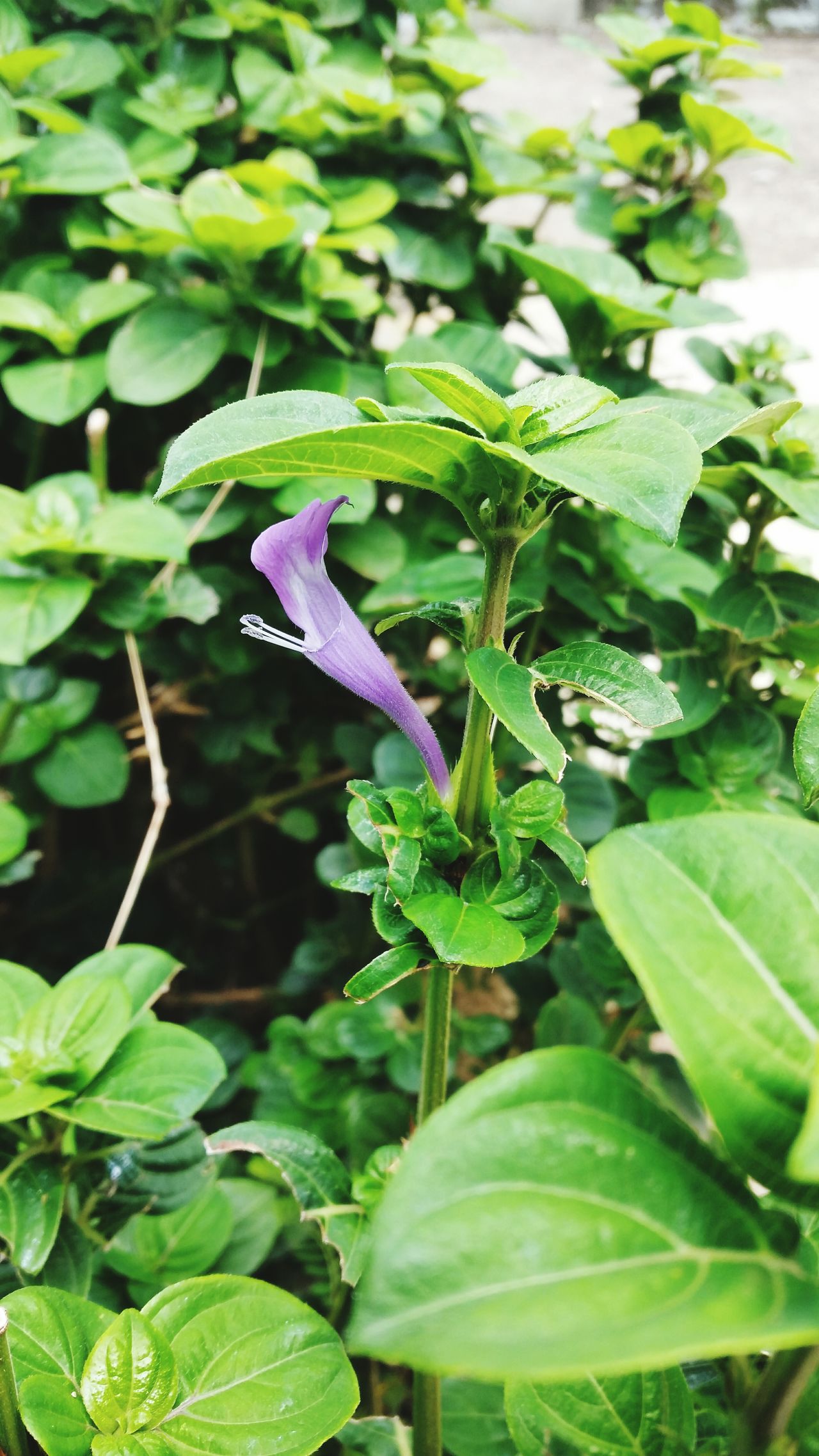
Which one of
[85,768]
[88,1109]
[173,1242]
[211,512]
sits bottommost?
[173,1242]

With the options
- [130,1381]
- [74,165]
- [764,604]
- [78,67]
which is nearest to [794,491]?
[764,604]

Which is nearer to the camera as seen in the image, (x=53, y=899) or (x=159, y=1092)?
(x=159, y=1092)

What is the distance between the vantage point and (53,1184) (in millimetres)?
596

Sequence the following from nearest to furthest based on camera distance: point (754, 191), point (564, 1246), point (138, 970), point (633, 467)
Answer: point (564, 1246) → point (633, 467) → point (138, 970) → point (754, 191)

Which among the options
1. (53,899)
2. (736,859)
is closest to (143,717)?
(53,899)

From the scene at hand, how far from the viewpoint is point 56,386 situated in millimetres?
962

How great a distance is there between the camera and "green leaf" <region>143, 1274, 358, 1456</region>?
44 cm

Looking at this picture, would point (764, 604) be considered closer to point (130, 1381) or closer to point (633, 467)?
point (633, 467)

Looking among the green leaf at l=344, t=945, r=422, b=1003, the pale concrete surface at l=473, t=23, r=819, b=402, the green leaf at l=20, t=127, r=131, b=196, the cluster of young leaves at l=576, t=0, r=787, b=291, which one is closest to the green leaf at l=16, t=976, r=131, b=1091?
the green leaf at l=344, t=945, r=422, b=1003

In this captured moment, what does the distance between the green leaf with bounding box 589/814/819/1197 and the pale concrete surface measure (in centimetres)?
175

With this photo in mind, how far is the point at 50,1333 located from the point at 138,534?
592mm

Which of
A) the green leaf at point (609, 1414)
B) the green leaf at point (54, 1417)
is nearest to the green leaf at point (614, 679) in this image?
the green leaf at point (609, 1414)

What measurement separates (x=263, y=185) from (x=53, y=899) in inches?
33.1

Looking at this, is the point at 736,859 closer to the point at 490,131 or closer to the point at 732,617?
the point at 732,617
